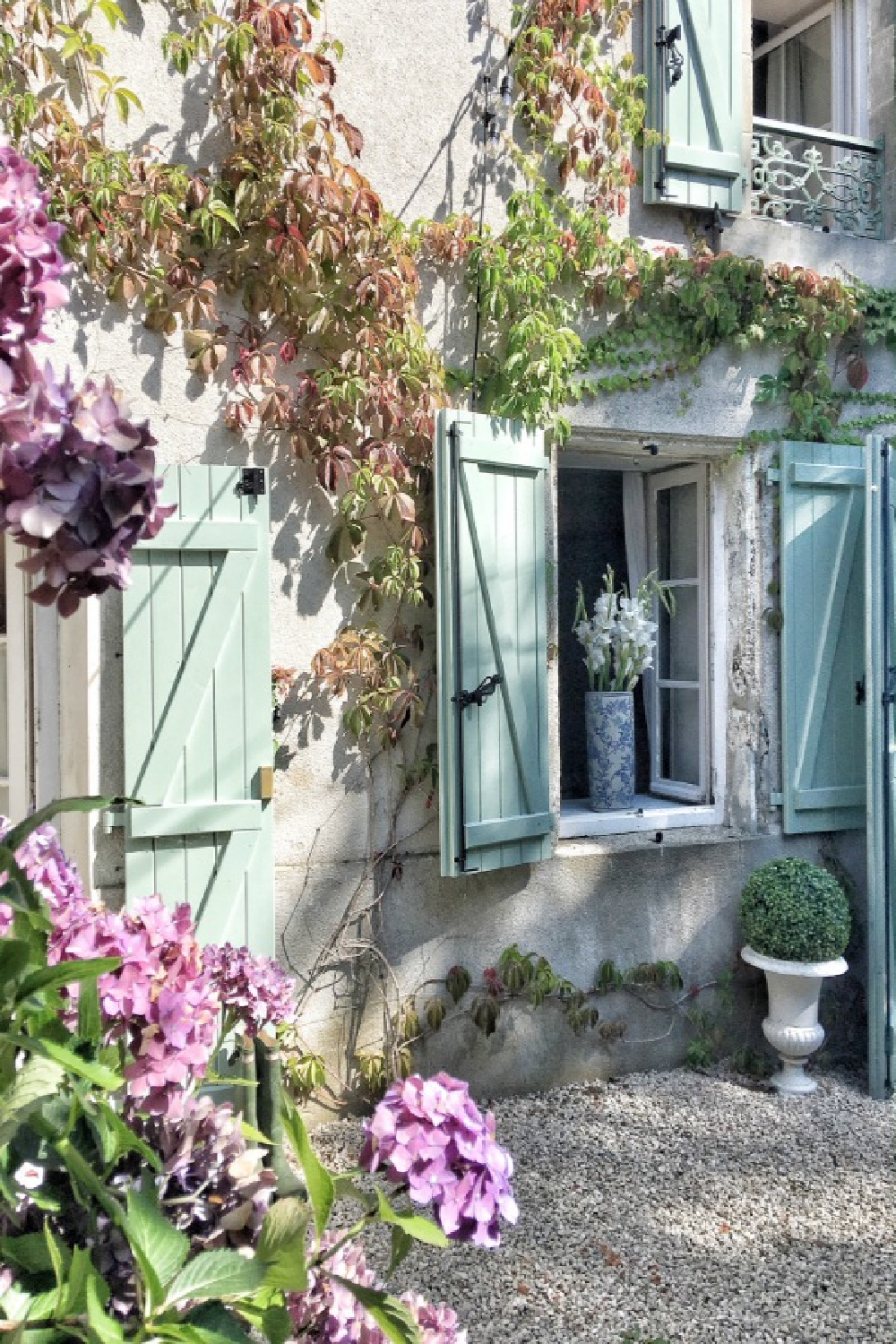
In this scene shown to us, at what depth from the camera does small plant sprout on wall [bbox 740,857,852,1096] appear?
440 cm

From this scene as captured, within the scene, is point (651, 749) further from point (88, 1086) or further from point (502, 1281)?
point (88, 1086)

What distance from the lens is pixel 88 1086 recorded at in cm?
81

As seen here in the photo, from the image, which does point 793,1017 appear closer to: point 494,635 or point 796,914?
point 796,914

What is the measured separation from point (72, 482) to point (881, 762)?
14.2ft

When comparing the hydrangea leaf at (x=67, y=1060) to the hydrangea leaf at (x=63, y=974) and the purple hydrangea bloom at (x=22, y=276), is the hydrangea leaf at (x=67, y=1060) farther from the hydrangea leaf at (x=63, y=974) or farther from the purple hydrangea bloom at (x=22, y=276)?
the purple hydrangea bloom at (x=22, y=276)

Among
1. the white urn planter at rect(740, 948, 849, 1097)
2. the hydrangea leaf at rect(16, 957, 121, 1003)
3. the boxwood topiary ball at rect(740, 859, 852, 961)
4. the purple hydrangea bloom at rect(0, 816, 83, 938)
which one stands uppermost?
the purple hydrangea bloom at rect(0, 816, 83, 938)

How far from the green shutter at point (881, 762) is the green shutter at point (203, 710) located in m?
2.27

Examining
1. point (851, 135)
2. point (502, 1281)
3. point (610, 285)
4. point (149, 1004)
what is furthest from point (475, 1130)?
point (851, 135)

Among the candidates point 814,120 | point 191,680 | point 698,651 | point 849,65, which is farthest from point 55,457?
point 814,120

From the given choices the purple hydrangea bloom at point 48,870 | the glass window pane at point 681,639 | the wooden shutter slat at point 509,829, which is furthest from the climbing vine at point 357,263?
the purple hydrangea bloom at point 48,870

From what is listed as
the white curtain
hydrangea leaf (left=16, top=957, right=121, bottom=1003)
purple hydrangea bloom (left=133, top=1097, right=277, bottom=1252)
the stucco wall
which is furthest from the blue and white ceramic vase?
hydrangea leaf (left=16, top=957, right=121, bottom=1003)

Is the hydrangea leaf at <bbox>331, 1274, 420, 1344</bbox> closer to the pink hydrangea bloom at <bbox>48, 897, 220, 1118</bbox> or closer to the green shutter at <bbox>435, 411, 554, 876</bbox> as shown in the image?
the pink hydrangea bloom at <bbox>48, 897, 220, 1118</bbox>

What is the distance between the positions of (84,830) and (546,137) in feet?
9.55

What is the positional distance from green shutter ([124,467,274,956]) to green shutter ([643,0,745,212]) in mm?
2122
